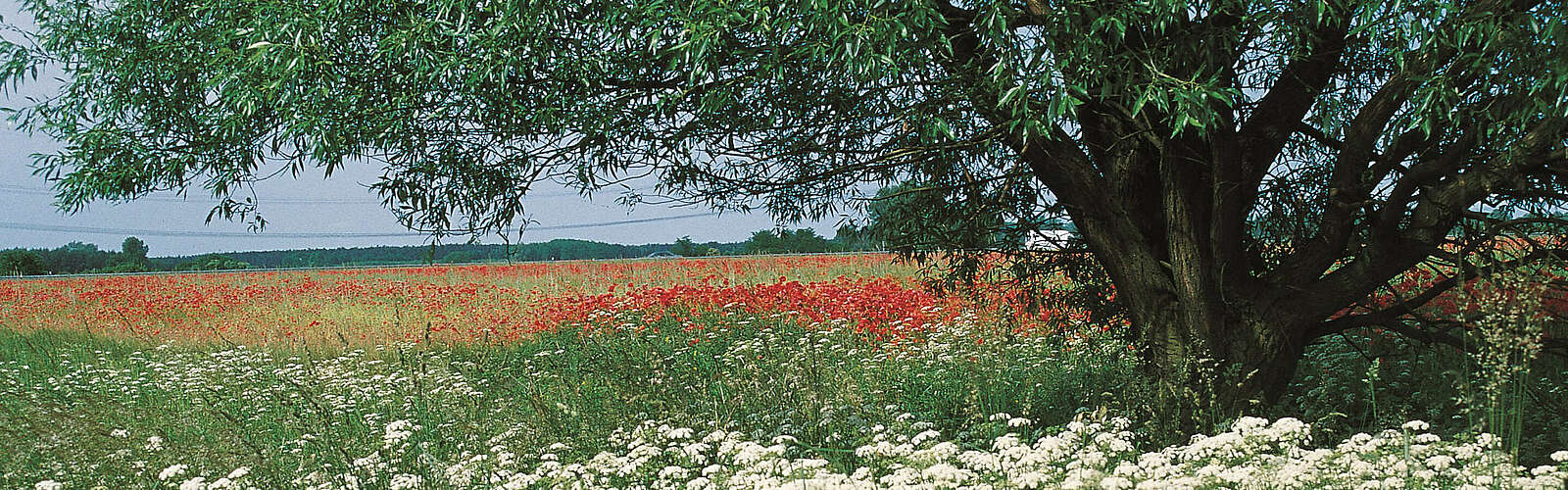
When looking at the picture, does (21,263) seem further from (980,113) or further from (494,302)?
(980,113)

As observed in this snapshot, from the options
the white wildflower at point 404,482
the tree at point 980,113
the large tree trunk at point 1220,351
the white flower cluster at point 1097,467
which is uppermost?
the tree at point 980,113

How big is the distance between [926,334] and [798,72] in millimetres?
4780

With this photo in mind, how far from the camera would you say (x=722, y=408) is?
18.7ft

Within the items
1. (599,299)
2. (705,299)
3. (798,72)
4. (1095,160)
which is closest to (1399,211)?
(1095,160)

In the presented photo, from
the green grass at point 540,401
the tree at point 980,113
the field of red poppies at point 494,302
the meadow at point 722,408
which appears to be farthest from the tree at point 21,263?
the tree at point 980,113

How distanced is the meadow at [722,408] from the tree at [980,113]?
0.86 metres

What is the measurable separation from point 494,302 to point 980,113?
1063cm

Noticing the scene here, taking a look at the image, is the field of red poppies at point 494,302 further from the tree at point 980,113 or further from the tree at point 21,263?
the tree at point 21,263

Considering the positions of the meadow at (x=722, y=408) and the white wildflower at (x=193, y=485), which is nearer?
the meadow at (x=722, y=408)

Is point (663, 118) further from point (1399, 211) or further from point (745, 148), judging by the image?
point (1399, 211)

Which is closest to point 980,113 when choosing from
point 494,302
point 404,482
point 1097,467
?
point 1097,467

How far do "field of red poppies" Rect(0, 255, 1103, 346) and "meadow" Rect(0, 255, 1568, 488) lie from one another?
85 millimetres

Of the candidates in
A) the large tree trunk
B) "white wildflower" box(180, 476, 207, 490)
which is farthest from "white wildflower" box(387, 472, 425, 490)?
the large tree trunk

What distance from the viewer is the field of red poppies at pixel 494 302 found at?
10.0m
